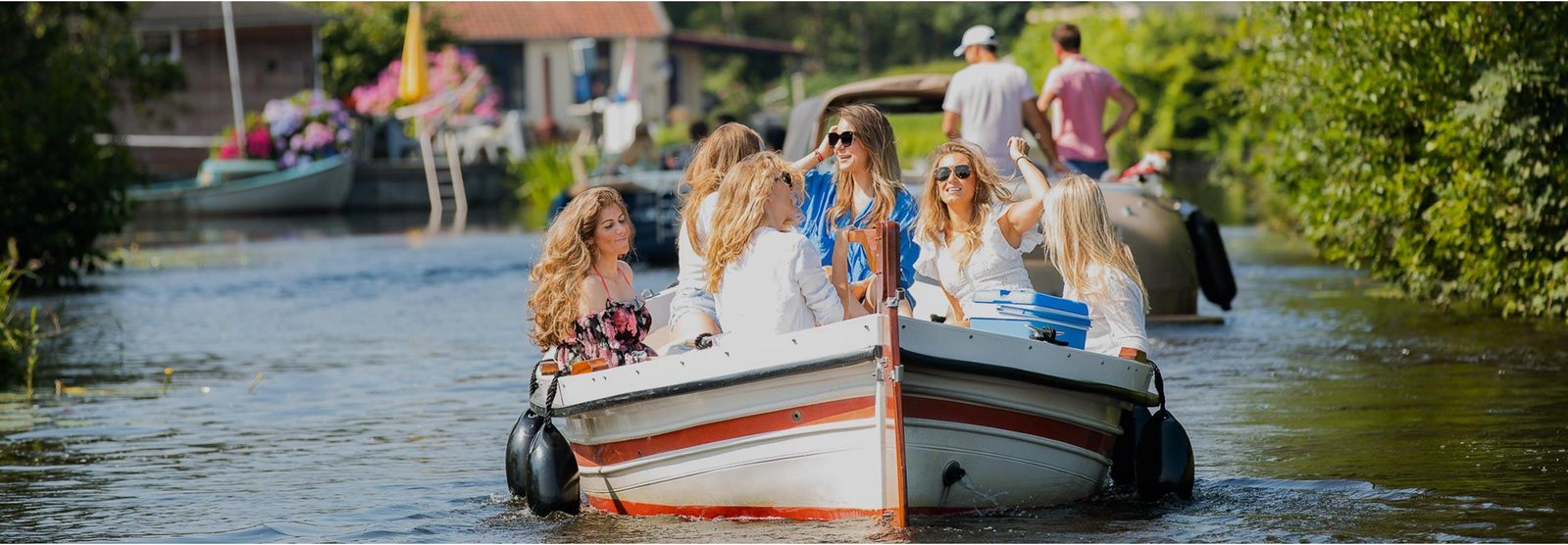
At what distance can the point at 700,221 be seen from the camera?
7566mm

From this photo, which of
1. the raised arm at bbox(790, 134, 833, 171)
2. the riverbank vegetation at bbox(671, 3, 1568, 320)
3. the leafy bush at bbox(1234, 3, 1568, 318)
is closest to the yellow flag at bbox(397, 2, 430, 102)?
the riverbank vegetation at bbox(671, 3, 1568, 320)

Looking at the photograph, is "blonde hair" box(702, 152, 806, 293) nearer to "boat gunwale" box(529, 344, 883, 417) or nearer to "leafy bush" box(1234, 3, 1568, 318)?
"boat gunwale" box(529, 344, 883, 417)

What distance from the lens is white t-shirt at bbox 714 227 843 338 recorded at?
272 inches

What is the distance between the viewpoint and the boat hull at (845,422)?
6570 millimetres

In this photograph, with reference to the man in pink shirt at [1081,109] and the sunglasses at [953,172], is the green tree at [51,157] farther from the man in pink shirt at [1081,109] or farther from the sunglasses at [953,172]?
the sunglasses at [953,172]

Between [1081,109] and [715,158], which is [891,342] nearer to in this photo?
[715,158]

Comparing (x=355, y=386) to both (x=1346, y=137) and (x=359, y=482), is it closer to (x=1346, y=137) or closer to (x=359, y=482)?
(x=359, y=482)

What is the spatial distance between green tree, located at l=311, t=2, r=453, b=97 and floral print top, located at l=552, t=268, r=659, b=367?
39539 millimetres

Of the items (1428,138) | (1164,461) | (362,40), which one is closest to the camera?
(1164,461)

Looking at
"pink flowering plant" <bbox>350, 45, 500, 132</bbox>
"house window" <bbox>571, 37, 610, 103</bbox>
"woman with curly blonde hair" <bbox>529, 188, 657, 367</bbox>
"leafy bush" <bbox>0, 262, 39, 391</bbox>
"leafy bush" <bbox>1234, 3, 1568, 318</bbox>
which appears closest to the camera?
"woman with curly blonde hair" <bbox>529, 188, 657, 367</bbox>

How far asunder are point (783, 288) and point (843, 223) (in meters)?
0.91

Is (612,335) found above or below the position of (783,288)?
below

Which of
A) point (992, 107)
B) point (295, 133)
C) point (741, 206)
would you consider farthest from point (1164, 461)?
point (295, 133)

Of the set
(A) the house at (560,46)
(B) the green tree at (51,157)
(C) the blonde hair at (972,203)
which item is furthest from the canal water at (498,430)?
(A) the house at (560,46)
